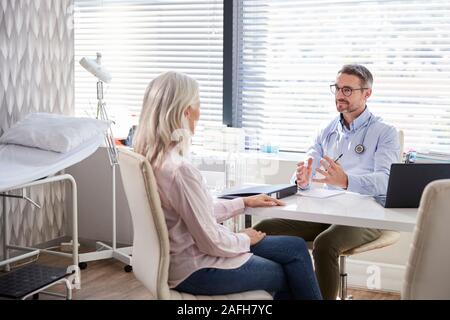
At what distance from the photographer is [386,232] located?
9.41 ft

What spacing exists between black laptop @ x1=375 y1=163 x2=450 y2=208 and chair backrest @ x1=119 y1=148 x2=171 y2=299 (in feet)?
2.74

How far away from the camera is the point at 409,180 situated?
227cm

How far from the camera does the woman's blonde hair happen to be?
2.15 m

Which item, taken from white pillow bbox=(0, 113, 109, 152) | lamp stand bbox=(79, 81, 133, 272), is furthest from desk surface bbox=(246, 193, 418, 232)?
lamp stand bbox=(79, 81, 133, 272)

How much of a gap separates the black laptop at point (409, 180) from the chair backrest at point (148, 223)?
0.84 metres

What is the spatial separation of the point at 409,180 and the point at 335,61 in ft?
5.40

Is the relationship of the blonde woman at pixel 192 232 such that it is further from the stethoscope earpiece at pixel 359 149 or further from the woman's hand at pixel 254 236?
the stethoscope earpiece at pixel 359 149

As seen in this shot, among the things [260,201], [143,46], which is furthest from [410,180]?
[143,46]

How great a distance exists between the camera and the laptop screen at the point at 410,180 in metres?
2.25

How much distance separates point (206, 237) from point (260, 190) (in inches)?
18.3

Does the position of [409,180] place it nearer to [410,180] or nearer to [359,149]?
[410,180]

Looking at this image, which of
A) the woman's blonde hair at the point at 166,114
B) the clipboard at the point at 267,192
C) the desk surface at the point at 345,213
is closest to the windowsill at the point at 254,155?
the clipboard at the point at 267,192
